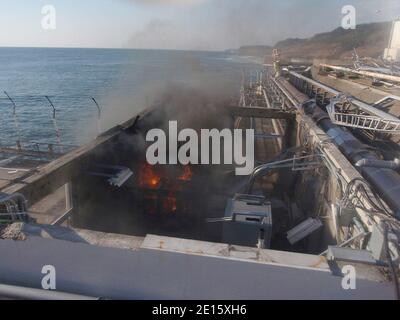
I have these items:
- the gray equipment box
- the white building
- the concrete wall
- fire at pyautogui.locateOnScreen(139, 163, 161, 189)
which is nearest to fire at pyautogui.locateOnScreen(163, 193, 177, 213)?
fire at pyautogui.locateOnScreen(139, 163, 161, 189)

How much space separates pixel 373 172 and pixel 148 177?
8.30 meters

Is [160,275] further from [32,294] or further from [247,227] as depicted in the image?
[247,227]

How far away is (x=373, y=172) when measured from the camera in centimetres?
767

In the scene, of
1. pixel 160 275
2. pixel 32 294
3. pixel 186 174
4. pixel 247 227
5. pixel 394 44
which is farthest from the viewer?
pixel 394 44

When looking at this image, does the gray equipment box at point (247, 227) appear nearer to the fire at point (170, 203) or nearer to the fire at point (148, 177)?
the fire at point (170, 203)

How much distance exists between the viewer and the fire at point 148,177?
13.1 m

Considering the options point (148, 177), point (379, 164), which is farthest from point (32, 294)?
point (148, 177)

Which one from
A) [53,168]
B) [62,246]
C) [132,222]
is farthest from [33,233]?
[132,222]

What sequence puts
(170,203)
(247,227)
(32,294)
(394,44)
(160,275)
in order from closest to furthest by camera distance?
1. (32,294)
2. (160,275)
3. (247,227)
4. (170,203)
5. (394,44)

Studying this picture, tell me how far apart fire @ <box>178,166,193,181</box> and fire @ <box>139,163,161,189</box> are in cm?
117

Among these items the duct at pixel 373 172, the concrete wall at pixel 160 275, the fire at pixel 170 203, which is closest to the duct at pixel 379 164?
the duct at pixel 373 172

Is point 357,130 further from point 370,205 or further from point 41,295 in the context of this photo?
point 41,295

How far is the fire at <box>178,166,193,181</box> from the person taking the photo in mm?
14500
